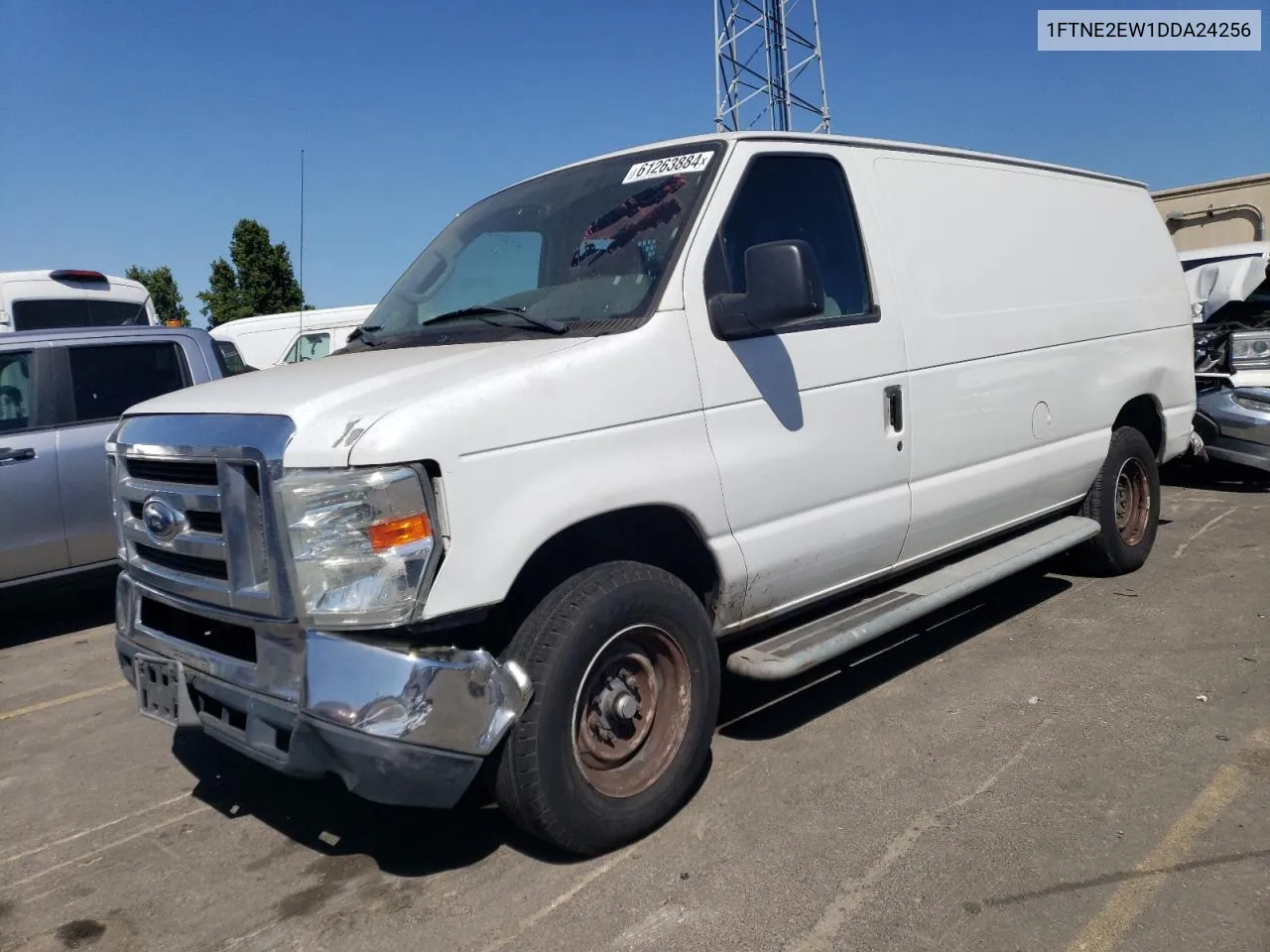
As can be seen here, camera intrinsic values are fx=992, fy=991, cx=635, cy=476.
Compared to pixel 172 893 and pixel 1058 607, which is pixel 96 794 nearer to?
pixel 172 893

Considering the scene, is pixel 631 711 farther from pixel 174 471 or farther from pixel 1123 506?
pixel 1123 506

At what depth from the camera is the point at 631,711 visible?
3.22m

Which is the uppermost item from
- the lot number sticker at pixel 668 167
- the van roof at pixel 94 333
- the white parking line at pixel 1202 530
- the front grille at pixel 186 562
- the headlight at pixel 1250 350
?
the lot number sticker at pixel 668 167

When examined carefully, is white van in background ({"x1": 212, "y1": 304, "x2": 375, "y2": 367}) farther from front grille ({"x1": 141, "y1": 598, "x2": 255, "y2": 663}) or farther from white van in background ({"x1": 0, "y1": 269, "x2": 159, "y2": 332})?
front grille ({"x1": 141, "y1": 598, "x2": 255, "y2": 663})

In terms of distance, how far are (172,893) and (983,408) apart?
3.72m

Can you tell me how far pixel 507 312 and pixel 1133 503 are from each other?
14.3ft

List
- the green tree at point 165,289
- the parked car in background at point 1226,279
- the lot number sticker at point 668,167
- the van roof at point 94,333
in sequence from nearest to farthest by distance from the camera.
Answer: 1. the lot number sticker at point 668,167
2. the van roof at point 94,333
3. the parked car in background at point 1226,279
4. the green tree at point 165,289

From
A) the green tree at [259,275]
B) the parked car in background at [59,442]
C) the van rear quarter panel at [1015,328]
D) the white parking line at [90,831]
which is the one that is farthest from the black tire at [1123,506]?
the green tree at [259,275]

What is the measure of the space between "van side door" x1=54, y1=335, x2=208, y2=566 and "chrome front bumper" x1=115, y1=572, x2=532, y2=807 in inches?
144

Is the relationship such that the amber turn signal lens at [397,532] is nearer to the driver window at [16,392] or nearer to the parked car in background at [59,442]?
the parked car in background at [59,442]

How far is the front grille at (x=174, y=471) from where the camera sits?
298cm

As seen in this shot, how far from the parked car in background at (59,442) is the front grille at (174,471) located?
3093 millimetres

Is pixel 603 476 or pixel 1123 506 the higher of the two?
pixel 603 476

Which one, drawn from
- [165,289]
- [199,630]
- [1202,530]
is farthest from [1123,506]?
[165,289]
